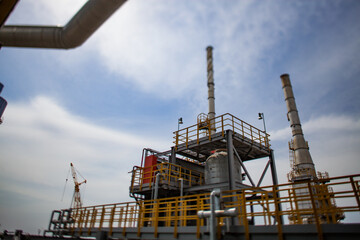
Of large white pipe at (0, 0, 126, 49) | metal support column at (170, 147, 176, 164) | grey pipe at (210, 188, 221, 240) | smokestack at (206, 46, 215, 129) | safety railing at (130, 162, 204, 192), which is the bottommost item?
grey pipe at (210, 188, 221, 240)

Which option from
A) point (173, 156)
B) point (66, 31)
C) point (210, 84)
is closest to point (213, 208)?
point (173, 156)

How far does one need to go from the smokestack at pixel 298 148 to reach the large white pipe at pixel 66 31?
28.2 meters

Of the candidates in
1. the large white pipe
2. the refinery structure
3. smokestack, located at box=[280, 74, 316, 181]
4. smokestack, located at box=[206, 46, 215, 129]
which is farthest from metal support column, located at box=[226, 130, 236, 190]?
smokestack, located at box=[280, 74, 316, 181]

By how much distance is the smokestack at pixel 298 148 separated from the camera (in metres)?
29.4

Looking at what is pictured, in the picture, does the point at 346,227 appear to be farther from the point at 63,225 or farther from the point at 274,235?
the point at 63,225

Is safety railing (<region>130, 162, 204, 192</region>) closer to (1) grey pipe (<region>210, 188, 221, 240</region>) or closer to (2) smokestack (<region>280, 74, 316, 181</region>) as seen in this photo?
(1) grey pipe (<region>210, 188, 221, 240</region>)

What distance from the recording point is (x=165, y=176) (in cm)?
1562

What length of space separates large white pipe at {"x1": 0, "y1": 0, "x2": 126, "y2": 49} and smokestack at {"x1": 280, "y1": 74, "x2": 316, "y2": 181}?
92.5ft

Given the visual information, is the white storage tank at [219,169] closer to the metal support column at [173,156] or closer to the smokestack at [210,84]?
the metal support column at [173,156]

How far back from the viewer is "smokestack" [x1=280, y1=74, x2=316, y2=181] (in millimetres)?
29406

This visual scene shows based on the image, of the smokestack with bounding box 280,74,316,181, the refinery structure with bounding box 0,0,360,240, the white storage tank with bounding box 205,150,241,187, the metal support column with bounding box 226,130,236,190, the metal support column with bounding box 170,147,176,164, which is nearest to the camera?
the refinery structure with bounding box 0,0,360,240

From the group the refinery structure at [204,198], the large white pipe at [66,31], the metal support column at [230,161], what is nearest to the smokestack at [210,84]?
the refinery structure at [204,198]

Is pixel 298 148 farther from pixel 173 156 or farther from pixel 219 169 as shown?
pixel 173 156

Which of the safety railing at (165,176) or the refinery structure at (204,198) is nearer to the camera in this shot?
the refinery structure at (204,198)
